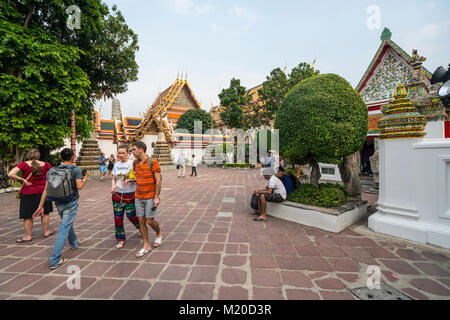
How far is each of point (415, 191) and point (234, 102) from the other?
16.6 meters

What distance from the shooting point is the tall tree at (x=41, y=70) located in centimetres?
715

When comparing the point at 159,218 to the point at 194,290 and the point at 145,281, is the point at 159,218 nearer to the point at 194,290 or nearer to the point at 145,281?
the point at 145,281

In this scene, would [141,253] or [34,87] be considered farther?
[34,87]

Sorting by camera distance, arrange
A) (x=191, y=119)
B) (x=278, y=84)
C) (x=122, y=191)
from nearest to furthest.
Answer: (x=122, y=191) → (x=278, y=84) → (x=191, y=119)

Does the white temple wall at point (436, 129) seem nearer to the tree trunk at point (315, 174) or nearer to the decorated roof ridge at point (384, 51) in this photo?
the decorated roof ridge at point (384, 51)

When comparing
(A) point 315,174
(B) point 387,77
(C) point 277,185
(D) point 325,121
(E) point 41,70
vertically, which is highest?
(B) point 387,77

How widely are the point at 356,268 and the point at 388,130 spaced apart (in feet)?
9.08

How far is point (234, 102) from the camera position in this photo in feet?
62.4

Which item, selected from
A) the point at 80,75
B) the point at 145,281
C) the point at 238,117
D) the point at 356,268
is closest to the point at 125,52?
the point at 80,75

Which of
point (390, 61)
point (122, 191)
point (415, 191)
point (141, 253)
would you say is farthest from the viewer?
point (390, 61)
